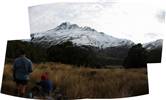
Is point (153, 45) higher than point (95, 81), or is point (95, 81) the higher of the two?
point (153, 45)

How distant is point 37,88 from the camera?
7.10 ft

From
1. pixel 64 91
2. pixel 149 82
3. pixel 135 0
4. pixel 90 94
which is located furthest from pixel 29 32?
pixel 149 82

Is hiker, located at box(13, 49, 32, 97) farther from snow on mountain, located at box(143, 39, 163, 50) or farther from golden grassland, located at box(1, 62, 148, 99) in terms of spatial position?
snow on mountain, located at box(143, 39, 163, 50)

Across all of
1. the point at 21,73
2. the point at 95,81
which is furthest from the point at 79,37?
the point at 21,73

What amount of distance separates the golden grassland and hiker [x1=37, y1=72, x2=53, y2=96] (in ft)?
0.09

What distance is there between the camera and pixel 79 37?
2.18m

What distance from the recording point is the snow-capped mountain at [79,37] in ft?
7.13

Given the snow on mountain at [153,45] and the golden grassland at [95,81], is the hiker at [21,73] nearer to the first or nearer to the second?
the golden grassland at [95,81]

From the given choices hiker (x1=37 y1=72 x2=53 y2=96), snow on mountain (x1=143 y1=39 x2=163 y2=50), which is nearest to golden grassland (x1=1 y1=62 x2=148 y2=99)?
hiker (x1=37 y1=72 x2=53 y2=96)

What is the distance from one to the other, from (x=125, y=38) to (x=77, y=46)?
36cm

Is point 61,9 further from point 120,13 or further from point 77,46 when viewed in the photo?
point 120,13

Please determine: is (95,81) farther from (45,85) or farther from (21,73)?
(21,73)

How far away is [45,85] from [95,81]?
1.22ft

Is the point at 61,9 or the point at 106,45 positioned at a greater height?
the point at 61,9
